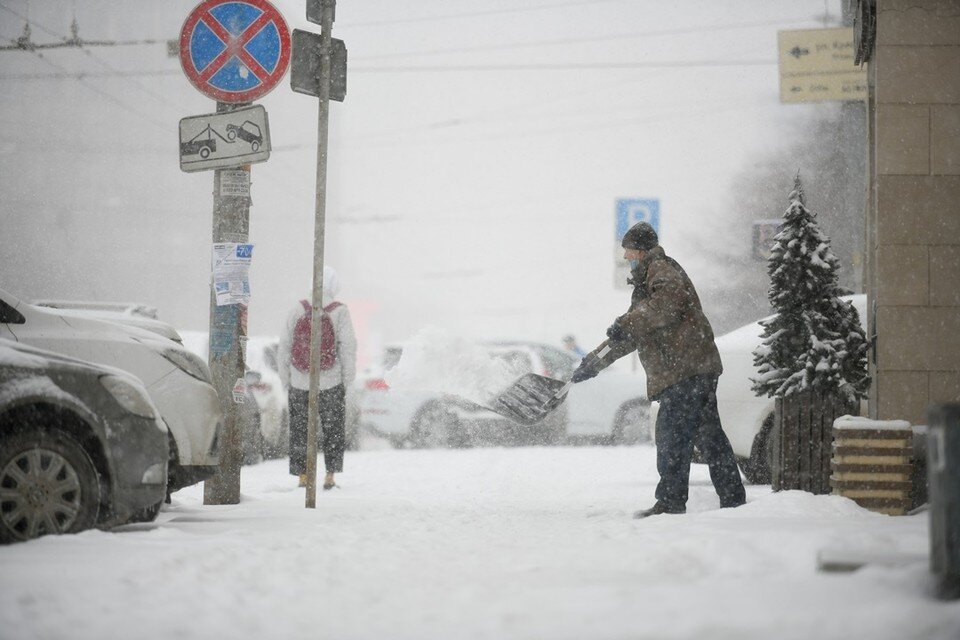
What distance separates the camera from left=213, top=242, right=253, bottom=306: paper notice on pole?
8.68 metres

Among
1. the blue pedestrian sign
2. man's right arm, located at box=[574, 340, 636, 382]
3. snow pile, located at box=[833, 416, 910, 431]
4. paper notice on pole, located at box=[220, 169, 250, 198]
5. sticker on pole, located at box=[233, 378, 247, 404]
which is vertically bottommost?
snow pile, located at box=[833, 416, 910, 431]

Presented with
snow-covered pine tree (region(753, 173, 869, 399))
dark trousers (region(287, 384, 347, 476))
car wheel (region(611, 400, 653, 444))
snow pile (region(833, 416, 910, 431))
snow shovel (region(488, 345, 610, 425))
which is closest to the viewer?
snow pile (region(833, 416, 910, 431))

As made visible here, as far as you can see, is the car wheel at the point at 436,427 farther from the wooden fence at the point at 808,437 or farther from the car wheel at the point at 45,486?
the car wheel at the point at 45,486

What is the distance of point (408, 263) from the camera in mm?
97500

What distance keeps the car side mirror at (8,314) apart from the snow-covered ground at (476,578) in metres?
1.41

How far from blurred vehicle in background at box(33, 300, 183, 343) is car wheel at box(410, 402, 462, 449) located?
6508mm

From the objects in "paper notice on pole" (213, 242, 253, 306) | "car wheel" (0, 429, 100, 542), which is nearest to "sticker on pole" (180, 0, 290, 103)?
"paper notice on pole" (213, 242, 253, 306)

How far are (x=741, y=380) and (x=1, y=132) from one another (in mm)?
40191

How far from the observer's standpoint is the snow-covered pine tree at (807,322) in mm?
8258

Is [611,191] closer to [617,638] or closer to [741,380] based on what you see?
[741,380]

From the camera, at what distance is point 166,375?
7707 mm

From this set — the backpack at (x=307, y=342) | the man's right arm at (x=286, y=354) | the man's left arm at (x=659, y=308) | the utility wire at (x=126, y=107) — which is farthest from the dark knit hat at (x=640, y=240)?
the utility wire at (x=126, y=107)

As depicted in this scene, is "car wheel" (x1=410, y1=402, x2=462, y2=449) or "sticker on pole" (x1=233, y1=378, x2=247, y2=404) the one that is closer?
"sticker on pole" (x1=233, y1=378, x2=247, y2=404)

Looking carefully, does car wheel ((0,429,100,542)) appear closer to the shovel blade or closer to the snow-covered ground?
the snow-covered ground
